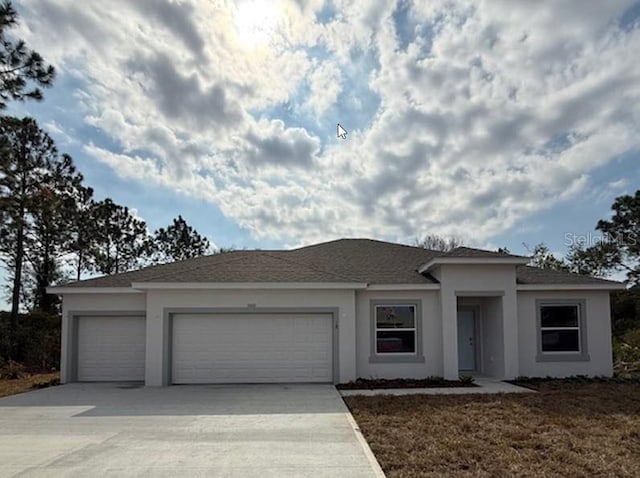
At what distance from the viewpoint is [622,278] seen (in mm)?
23562

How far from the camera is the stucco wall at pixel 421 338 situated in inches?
567

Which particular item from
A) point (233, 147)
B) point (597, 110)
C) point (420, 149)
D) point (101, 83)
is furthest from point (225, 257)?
point (597, 110)

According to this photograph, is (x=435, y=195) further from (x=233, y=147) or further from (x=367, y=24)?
(x=367, y=24)

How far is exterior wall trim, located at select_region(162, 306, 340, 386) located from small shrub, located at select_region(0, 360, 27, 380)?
675cm

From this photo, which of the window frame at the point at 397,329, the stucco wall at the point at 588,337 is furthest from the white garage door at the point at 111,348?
the stucco wall at the point at 588,337

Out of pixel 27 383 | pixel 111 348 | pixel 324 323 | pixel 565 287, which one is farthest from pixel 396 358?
pixel 27 383

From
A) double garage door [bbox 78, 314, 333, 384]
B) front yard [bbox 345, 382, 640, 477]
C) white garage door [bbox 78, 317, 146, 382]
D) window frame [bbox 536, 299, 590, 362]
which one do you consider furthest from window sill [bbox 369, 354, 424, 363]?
white garage door [bbox 78, 317, 146, 382]

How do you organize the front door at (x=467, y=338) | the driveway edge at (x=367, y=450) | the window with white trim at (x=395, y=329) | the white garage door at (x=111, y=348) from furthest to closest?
the front door at (x=467, y=338) → the white garage door at (x=111, y=348) → the window with white trim at (x=395, y=329) → the driveway edge at (x=367, y=450)

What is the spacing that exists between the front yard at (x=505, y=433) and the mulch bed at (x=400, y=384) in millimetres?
1674

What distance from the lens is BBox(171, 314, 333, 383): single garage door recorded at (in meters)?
14.1

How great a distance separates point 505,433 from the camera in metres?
7.95

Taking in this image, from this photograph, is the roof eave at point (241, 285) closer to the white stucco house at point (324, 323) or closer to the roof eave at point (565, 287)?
the white stucco house at point (324, 323)

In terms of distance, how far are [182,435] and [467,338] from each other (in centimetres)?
1048

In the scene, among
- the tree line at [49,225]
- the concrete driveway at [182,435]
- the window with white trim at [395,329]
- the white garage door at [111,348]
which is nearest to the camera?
the concrete driveway at [182,435]
